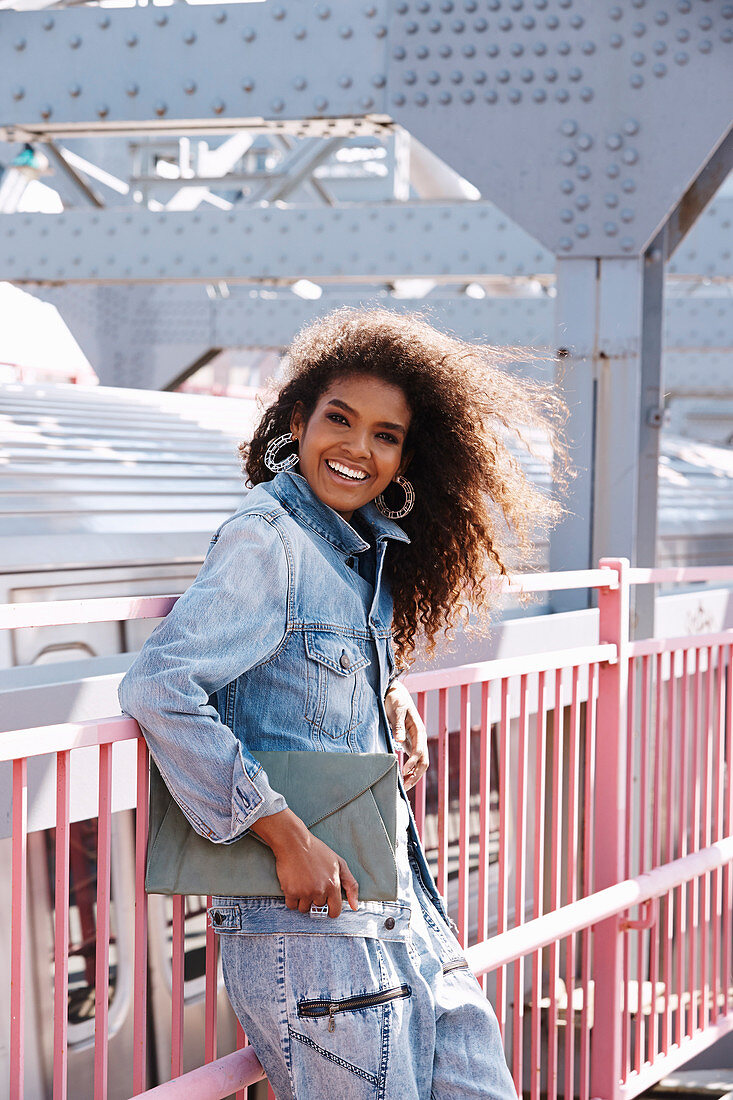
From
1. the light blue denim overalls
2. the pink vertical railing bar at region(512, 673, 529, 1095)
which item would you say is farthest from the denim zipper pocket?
the pink vertical railing bar at region(512, 673, 529, 1095)

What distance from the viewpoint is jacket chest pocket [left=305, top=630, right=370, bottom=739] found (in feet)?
5.98

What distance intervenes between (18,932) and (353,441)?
0.92 meters

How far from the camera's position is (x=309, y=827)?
179 centimetres

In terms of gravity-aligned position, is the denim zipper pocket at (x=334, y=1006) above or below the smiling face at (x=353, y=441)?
below

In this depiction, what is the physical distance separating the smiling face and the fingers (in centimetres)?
59

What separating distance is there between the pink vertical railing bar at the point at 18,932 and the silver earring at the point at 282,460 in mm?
657

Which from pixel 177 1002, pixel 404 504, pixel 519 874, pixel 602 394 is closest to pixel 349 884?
pixel 177 1002

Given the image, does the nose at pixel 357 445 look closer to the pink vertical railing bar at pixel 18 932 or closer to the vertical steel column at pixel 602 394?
the pink vertical railing bar at pixel 18 932

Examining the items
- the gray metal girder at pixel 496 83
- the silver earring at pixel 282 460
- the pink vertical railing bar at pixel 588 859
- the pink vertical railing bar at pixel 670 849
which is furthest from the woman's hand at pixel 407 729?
the gray metal girder at pixel 496 83

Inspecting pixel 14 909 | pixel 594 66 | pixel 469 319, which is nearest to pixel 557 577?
pixel 14 909

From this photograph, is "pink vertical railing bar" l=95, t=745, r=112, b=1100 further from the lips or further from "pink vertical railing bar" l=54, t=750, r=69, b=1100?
the lips

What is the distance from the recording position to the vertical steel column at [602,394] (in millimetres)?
4270

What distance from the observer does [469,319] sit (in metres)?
10.7

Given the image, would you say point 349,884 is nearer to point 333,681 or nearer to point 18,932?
point 333,681
